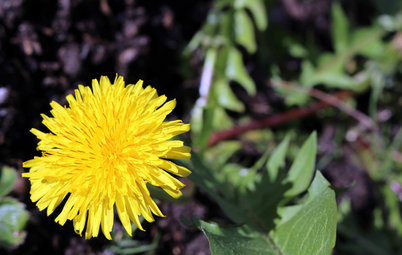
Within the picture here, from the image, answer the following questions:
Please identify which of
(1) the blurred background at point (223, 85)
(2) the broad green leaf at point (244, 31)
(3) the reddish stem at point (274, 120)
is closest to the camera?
(1) the blurred background at point (223, 85)

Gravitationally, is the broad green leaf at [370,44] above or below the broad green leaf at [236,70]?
below

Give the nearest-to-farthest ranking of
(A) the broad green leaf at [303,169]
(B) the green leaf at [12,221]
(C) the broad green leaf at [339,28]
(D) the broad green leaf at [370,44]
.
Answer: (A) the broad green leaf at [303,169]
(B) the green leaf at [12,221]
(C) the broad green leaf at [339,28]
(D) the broad green leaf at [370,44]

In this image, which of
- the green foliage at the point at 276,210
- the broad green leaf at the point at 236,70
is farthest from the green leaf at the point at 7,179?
the broad green leaf at the point at 236,70

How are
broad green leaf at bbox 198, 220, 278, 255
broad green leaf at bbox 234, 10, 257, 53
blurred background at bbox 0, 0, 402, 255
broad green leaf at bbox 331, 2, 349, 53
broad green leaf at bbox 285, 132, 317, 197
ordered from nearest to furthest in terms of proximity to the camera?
broad green leaf at bbox 198, 220, 278, 255
broad green leaf at bbox 285, 132, 317, 197
blurred background at bbox 0, 0, 402, 255
broad green leaf at bbox 234, 10, 257, 53
broad green leaf at bbox 331, 2, 349, 53

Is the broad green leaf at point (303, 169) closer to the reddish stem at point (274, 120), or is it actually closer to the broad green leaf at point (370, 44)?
the reddish stem at point (274, 120)

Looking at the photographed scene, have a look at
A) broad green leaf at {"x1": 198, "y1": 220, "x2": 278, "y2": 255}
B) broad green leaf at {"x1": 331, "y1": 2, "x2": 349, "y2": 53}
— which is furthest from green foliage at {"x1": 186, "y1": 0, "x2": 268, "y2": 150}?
broad green leaf at {"x1": 198, "y1": 220, "x2": 278, "y2": 255}

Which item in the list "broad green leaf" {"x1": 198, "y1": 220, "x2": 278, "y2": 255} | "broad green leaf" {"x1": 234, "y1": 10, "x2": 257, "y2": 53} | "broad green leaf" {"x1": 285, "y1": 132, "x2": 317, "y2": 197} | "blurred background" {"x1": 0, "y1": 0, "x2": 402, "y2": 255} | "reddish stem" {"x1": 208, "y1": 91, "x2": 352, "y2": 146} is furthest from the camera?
"reddish stem" {"x1": 208, "y1": 91, "x2": 352, "y2": 146}

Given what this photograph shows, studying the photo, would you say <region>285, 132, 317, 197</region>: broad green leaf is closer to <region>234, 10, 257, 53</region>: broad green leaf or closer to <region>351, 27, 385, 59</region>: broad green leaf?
<region>234, 10, 257, 53</region>: broad green leaf
